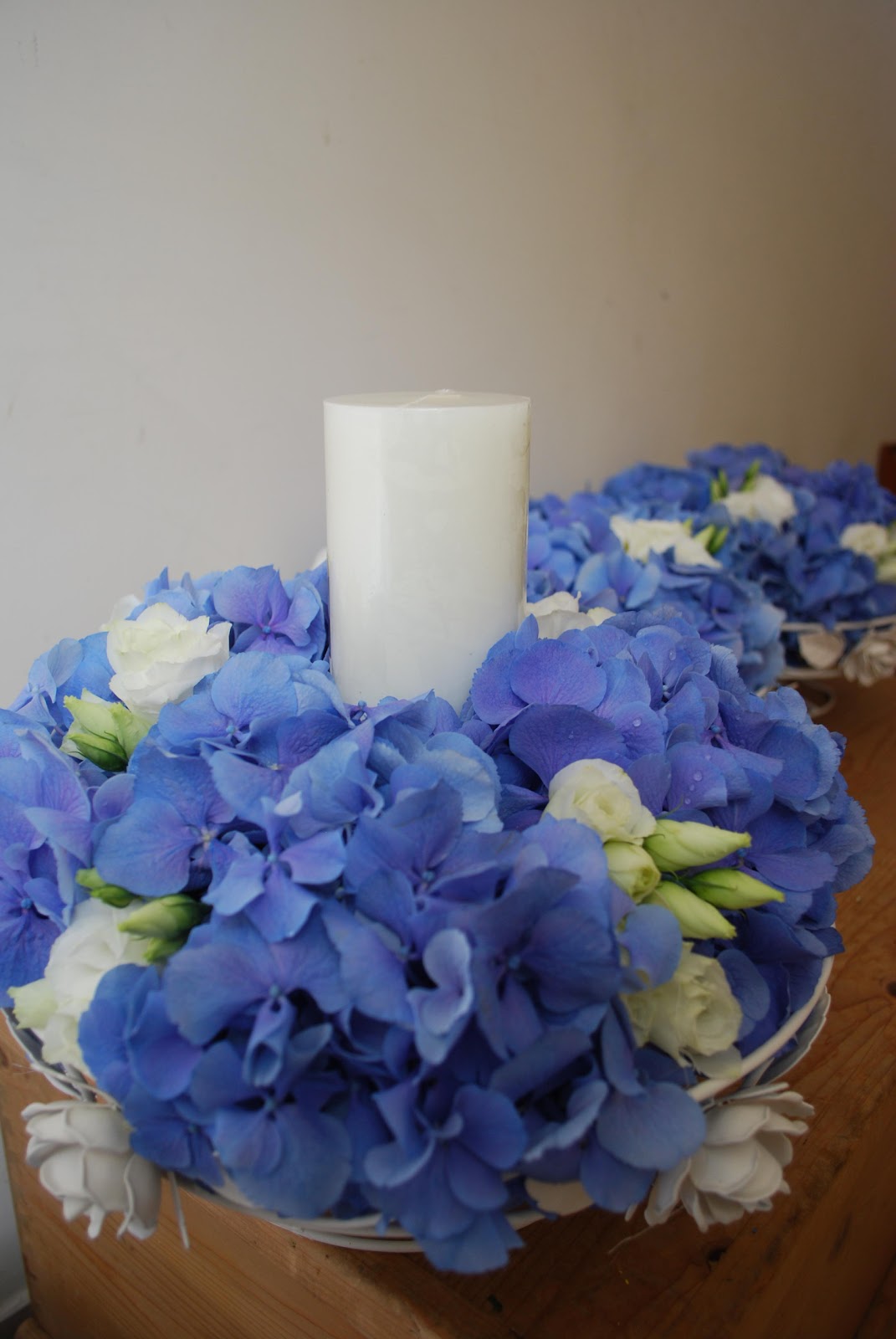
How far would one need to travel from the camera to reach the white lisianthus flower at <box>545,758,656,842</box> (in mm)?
366

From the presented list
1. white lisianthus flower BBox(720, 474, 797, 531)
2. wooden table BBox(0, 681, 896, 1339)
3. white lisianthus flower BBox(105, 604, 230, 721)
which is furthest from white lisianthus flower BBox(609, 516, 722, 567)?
white lisianthus flower BBox(105, 604, 230, 721)

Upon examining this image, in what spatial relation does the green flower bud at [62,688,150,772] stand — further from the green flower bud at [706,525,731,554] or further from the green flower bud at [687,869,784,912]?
the green flower bud at [706,525,731,554]

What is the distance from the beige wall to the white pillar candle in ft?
0.77

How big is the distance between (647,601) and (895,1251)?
1.59 feet

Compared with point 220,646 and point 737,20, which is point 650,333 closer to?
point 737,20

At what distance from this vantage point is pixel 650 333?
1153 mm

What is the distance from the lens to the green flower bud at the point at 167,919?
1.11 ft

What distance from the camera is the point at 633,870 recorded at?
36 centimetres

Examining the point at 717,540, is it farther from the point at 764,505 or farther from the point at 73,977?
the point at 73,977

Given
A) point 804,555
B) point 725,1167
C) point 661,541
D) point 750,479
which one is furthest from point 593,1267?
point 750,479

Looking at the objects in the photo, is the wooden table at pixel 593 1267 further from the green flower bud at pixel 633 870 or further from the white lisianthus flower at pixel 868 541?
the white lisianthus flower at pixel 868 541

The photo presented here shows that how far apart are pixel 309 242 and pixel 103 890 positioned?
0.52m

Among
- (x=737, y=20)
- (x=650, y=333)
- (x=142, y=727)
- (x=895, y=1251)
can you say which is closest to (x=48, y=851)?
(x=142, y=727)

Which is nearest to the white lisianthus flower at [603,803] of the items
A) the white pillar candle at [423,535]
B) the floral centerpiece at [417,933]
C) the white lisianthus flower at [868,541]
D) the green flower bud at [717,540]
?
the floral centerpiece at [417,933]
